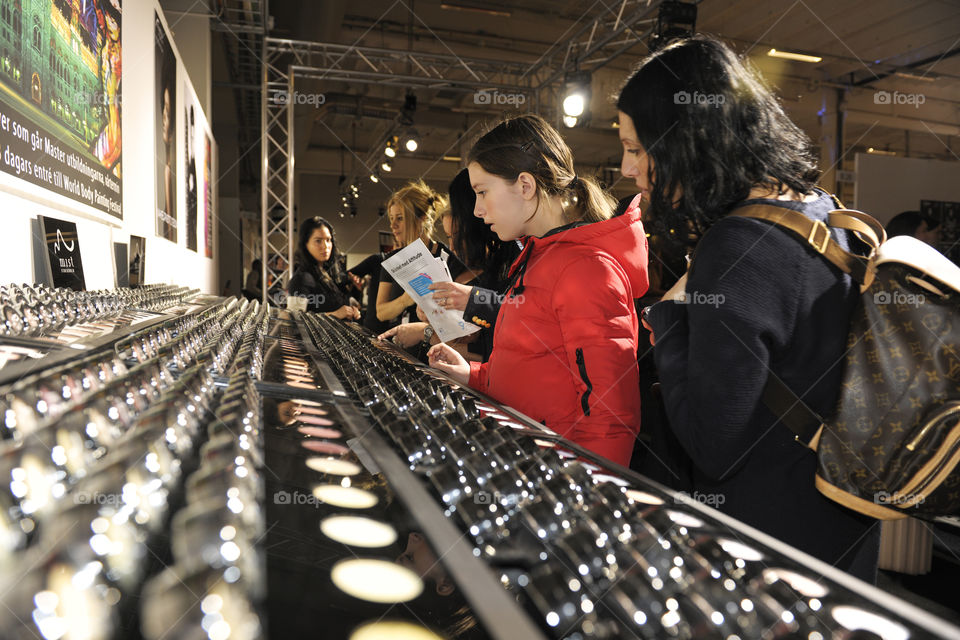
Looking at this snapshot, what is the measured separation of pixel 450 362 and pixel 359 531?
1.36 metres

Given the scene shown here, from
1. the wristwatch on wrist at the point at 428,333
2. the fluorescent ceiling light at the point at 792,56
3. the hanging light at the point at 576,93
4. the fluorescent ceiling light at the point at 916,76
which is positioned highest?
the fluorescent ceiling light at the point at 792,56

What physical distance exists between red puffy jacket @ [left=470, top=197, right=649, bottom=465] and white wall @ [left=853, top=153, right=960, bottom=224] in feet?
20.3

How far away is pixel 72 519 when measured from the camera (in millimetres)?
371

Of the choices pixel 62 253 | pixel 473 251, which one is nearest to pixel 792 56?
pixel 473 251

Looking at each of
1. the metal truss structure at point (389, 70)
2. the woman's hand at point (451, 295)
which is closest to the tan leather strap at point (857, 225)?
the woman's hand at point (451, 295)

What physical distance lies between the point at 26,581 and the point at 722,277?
0.98 meters

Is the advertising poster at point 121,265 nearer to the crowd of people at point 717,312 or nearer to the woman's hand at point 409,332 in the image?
the woman's hand at point 409,332

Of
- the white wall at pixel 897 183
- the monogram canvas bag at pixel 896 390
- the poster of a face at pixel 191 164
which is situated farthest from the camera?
the white wall at pixel 897 183

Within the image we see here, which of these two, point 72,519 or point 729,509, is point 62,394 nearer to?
A: point 72,519

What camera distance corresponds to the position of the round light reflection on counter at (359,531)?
0.59m

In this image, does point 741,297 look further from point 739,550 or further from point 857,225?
point 739,550

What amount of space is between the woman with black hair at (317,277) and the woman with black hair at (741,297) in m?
4.04

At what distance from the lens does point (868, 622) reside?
Answer: 436 millimetres

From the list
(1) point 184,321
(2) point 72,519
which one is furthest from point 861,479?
(1) point 184,321
